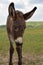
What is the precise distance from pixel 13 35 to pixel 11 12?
35.3 inches

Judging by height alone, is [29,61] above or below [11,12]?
below

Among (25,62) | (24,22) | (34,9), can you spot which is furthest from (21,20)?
(25,62)

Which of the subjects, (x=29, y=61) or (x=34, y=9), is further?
(x=29, y=61)

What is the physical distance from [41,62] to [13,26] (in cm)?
552

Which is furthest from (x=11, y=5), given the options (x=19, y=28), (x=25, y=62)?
(x=25, y=62)

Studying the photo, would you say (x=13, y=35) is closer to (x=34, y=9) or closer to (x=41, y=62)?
(x=34, y=9)

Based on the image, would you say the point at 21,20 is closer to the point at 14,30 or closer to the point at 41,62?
the point at 14,30

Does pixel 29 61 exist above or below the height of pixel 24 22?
below

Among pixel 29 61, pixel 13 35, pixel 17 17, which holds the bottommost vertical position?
pixel 29 61

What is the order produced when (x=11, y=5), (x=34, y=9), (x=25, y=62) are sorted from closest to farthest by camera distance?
(x=11, y=5), (x=34, y=9), (x=25, y=62)

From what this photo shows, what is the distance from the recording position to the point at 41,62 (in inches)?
591

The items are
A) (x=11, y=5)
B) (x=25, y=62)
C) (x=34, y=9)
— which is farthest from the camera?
(x=25, y=62)

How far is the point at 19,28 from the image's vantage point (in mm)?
9844

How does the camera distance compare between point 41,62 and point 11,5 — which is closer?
point 11,5
